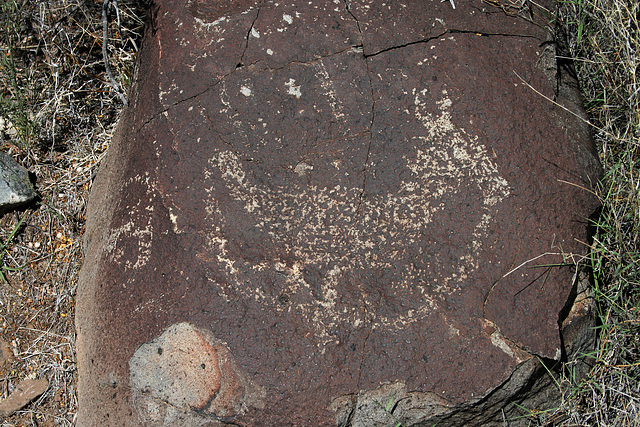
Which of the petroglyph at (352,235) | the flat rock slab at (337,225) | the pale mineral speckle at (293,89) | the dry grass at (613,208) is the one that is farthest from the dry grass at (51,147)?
the dry grass at (613,208)

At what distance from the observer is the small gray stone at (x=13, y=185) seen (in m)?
2.28

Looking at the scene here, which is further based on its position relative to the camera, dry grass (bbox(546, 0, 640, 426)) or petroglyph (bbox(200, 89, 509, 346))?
dry grass (bbox(546, 0, 640, 426))

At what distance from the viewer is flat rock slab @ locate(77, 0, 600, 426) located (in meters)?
1.33

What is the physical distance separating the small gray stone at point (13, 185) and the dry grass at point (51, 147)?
55mm

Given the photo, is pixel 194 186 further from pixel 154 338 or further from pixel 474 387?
pixel 474 387

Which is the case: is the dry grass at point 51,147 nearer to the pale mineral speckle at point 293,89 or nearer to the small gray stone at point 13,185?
the small gray stone at point 13,185

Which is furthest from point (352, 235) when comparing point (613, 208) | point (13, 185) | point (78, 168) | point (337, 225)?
point (13, 185)

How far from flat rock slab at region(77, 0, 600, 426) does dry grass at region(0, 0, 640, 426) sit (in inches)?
18.1

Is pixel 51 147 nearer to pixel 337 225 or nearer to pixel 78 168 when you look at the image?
pixel 78 168

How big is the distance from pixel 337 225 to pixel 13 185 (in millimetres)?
1760

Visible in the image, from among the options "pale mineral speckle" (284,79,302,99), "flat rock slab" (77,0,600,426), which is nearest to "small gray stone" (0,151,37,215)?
"flat rock slab" (77,0,600,426)

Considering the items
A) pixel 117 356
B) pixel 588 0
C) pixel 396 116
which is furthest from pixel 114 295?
pixel 588 0

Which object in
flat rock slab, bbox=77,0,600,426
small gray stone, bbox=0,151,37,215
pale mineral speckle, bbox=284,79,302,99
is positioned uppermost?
pale mineral speckle, bbox=284,79,302,99

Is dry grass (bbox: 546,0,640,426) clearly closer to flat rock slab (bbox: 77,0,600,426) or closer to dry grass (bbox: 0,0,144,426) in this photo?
flat rock slab (bbox: 77,0,600,426)
